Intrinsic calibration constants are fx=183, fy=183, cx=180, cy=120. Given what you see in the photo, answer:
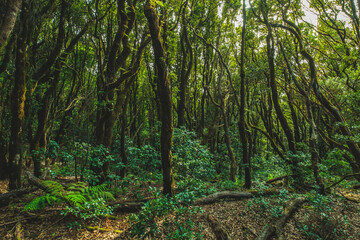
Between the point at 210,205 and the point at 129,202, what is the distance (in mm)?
2868

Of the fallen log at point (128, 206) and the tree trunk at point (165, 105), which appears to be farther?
the fallen log at point (128, 206)

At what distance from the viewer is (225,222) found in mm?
5445

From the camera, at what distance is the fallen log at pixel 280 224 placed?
477 cm

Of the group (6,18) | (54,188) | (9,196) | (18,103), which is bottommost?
(9,196)

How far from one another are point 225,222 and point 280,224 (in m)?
1.51

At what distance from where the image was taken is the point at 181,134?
777 cm

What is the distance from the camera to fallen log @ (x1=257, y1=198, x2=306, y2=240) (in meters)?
4.77

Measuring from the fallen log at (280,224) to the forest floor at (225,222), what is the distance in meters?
0.14

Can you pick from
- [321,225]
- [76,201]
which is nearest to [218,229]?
[321,225]

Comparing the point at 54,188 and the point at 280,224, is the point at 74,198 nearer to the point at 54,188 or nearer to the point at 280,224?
the point at 54,188

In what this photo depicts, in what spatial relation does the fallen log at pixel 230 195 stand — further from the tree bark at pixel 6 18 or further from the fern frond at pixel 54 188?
the tree bark at pixel 6 18

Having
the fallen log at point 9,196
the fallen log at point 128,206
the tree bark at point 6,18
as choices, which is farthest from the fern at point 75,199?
the tree bark at point 6,18

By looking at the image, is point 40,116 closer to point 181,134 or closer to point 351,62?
point 181,134

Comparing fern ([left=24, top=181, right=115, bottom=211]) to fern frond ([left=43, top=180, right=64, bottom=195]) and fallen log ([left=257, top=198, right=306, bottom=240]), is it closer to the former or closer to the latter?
fern frond ([left=43, top=180, right=64, bottom=195])
